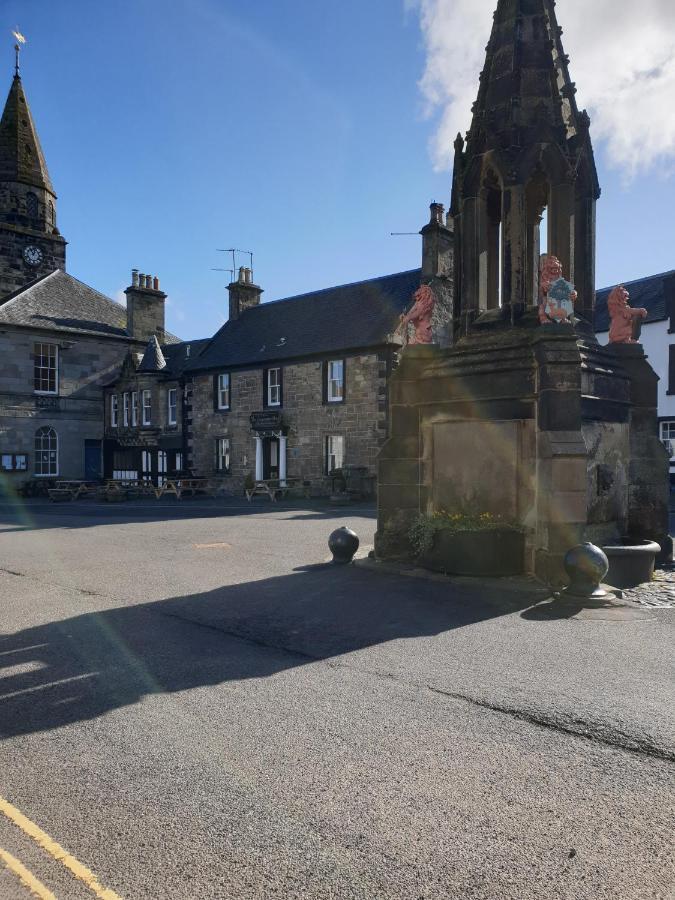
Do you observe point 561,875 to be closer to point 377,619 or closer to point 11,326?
point 377,619

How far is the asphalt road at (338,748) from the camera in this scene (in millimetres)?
3123

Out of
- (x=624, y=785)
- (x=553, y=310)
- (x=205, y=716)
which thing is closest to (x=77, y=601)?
(x=205, y=716)

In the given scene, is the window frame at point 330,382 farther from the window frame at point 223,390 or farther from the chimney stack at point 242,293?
the chimney stack at point 242,293

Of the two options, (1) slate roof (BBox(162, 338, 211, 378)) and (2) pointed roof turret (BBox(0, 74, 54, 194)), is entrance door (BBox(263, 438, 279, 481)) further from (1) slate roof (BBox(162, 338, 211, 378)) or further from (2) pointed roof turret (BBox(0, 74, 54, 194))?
(2) pointed roof turret (BBox(0, 74, 54, 194))

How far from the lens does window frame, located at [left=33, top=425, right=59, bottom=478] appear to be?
1470 inches

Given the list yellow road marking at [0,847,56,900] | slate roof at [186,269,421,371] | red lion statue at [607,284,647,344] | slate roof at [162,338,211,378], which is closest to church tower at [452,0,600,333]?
red lion statue at [607,284,647,344]

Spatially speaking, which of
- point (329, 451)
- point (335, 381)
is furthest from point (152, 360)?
point (329, 451)

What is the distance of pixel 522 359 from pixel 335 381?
65.3 feet

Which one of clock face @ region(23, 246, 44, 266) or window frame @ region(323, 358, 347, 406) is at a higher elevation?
clock face @ region(23, 246, 44, 266)

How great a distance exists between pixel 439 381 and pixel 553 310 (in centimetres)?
216

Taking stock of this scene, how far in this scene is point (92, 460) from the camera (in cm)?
3988

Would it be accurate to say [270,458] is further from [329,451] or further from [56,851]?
[56,851]

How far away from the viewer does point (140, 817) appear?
3559 millimetres

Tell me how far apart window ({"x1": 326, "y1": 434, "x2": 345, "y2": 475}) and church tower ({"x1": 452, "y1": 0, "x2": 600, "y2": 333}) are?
1803 cm
